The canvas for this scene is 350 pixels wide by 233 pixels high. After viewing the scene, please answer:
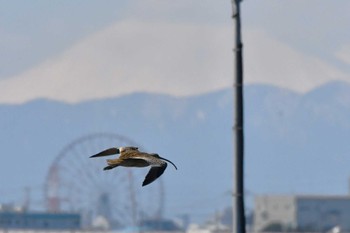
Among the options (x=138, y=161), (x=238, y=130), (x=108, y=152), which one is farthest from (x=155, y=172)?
(x=238, y=130)

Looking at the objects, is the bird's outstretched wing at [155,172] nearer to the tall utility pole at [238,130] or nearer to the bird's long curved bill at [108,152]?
the bird's long curved bill at [108,152]

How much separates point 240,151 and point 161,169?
13.1m

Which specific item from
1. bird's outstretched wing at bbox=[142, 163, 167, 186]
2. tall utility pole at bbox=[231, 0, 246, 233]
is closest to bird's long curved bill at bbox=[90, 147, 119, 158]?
bird's outstretched wing at bbox=[142, 163, 167, 186]

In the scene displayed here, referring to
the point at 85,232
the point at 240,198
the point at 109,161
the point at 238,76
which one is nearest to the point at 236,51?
the point at 238,76

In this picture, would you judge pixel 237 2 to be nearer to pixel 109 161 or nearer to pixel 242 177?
pixel 242 177

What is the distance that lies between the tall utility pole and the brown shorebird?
1182 cm

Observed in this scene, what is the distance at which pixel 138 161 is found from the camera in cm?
2500

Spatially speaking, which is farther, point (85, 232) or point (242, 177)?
point (85, 232)

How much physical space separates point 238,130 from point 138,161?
12.3 m

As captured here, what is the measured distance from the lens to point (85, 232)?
197 m

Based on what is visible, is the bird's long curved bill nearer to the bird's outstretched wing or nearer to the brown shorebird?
the brown shorebird

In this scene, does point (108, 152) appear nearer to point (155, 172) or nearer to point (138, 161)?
point (138, 161)

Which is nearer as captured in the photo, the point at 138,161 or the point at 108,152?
the point at 108,152

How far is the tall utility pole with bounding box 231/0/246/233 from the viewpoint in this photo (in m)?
37.2
